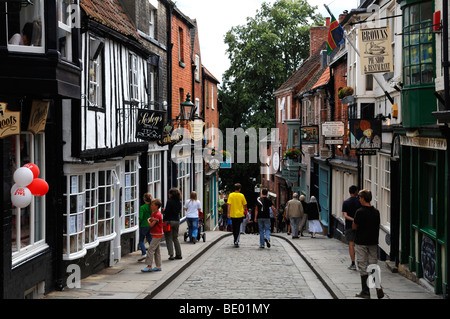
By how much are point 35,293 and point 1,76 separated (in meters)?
4.25

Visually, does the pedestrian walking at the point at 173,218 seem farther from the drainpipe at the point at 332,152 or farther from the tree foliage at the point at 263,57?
the tree foliage at the point at 263,57

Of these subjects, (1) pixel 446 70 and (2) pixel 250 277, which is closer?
(1) pixel 446 70

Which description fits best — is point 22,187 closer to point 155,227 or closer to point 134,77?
point 155,227

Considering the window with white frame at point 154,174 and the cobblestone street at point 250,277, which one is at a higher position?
the window with white frame at point 154,174

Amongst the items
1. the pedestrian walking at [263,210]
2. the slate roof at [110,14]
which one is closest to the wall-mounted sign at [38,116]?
the slate roof at [110,14]

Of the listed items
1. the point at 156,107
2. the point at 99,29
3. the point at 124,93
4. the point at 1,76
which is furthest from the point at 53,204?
the point at 156,107

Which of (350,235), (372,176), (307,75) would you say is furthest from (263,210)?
(307,75)

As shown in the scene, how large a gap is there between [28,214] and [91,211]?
319 centimetres

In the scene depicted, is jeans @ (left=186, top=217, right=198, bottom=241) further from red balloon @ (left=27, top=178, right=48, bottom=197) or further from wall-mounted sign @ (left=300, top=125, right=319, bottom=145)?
red balloon @ (left=27, top=178, right=48, bottom=197)

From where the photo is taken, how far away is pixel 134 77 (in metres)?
18.6

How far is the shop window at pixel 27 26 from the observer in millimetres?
9477

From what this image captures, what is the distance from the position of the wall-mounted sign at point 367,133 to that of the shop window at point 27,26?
390 inches

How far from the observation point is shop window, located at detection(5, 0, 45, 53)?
948 cm

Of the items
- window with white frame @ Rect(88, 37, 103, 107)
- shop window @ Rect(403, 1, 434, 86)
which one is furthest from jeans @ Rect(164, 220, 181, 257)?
shop window @ Rect(403, 1, 434, 86)
